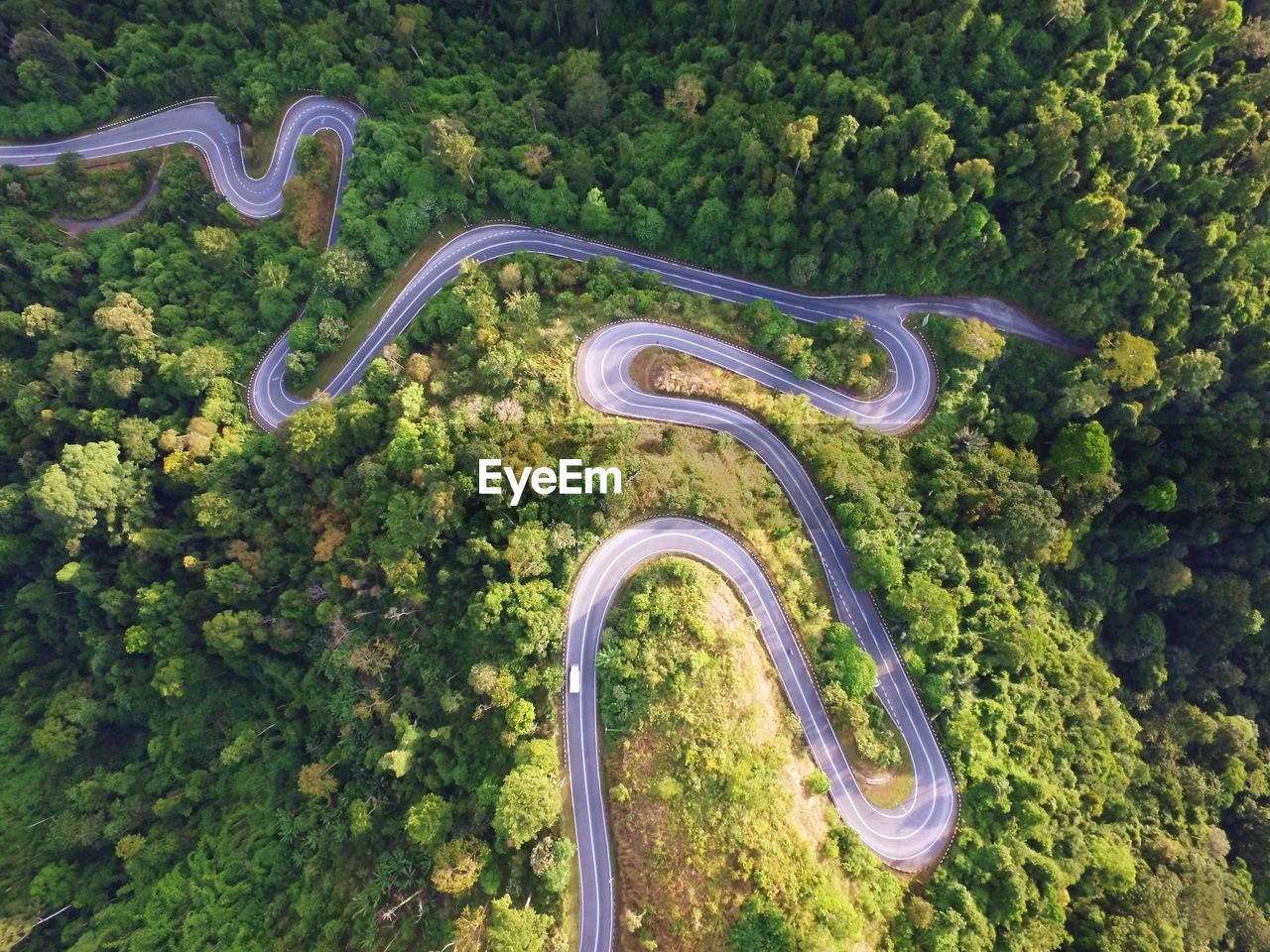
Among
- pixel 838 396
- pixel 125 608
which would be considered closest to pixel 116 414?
pixel 125 608

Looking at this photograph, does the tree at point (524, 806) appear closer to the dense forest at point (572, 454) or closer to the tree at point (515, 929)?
the dense forest at point (572, 454)

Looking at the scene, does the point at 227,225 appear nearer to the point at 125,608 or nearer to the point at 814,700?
the point at 125,608

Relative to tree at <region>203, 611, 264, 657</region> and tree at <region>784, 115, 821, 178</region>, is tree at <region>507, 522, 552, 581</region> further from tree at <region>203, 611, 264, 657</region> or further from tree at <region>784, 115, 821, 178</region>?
tree at <region>784, 115, 821, 178</region>

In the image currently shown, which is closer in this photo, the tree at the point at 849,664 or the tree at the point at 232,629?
the tree at the point at 849,664

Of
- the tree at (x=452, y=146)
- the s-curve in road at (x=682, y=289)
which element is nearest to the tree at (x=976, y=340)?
the s-curve in road at (x=682, y=289)

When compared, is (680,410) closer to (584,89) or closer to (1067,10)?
(584,89)
